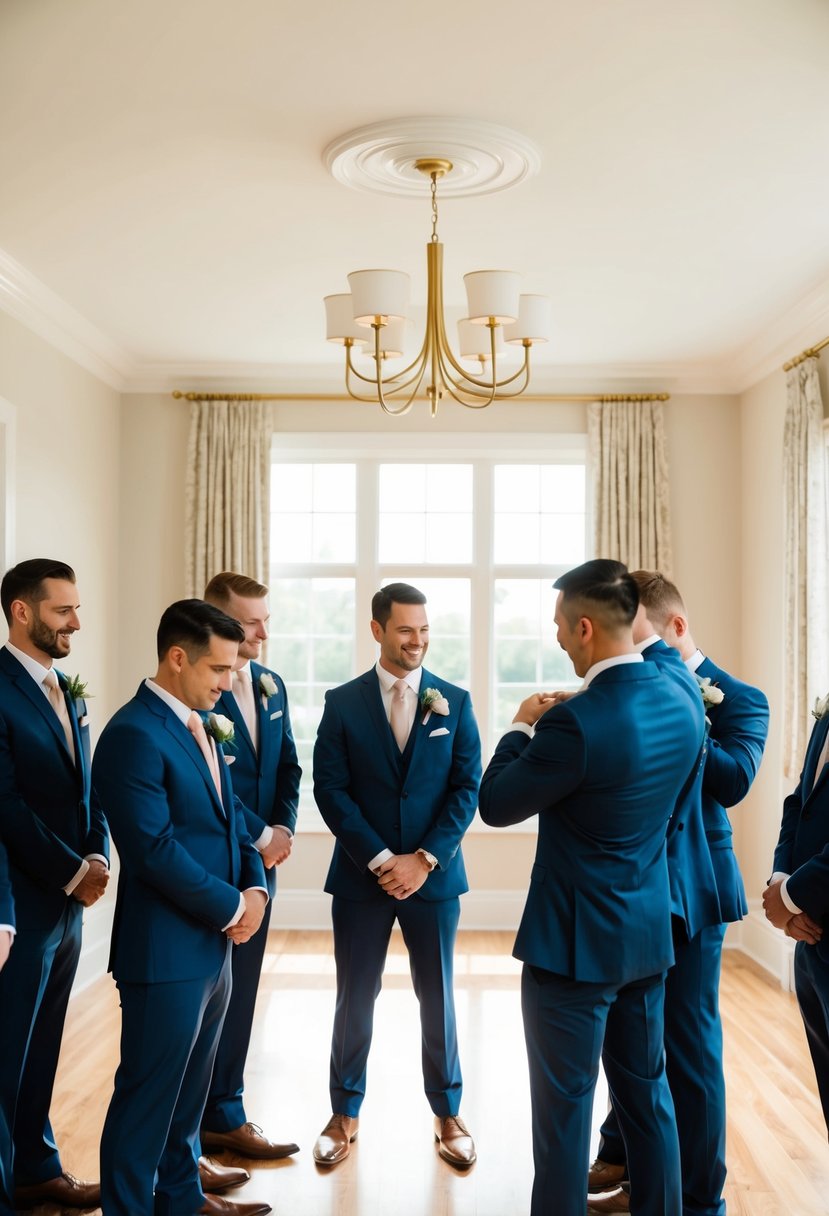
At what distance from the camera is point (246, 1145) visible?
3525 millimetres

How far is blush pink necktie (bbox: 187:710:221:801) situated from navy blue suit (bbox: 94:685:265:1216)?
46 mm

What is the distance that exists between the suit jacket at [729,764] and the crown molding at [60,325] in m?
3.46

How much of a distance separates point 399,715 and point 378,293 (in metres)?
1.39

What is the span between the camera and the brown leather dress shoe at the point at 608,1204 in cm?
318

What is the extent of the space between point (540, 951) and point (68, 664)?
387cm

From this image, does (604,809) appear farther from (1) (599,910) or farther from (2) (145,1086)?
(2) (145,1086)

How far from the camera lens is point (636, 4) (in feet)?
8.84

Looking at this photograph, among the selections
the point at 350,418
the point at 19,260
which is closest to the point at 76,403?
the point at 19,260

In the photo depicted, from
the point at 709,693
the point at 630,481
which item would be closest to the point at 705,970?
the point at 709,693

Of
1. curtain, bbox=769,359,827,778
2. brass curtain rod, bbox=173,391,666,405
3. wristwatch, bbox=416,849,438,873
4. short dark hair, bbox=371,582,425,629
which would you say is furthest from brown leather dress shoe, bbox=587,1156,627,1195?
brass curtain rod, bbox=173,391,666,405

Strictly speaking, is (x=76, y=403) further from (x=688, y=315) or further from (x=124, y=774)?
(x=124, y=774)

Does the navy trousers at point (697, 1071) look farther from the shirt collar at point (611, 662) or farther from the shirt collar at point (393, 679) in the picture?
the shirt collar at point (393, 679)

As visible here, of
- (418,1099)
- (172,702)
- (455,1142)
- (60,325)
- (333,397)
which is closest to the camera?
(172,702)

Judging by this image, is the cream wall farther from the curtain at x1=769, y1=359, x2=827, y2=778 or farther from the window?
the curtain at x1=769, y1=359, x2=827, y2=778
